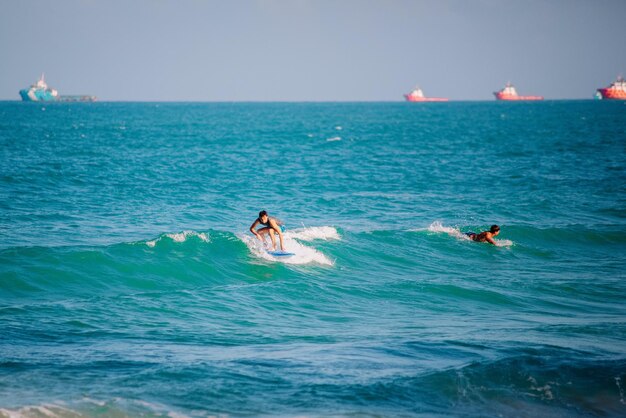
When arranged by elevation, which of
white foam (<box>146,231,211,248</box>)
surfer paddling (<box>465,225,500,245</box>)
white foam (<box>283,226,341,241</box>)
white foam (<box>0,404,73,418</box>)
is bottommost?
white foam (<box>0,404,73,418</box>)

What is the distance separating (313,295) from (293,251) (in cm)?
374

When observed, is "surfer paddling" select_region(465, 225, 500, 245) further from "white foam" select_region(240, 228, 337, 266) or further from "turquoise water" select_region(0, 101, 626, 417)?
"white foam" select_region(240, 228, 337, 266)

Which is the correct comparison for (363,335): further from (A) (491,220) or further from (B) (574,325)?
(A) (491,220)

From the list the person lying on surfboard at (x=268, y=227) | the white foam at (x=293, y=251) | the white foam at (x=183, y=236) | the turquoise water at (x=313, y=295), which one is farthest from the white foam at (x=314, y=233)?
the white foam at (x=183, y=236)

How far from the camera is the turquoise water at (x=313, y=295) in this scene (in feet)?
33.8

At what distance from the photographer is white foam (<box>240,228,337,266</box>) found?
815 inches

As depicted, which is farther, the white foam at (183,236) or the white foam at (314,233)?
the white foam at (314,233)

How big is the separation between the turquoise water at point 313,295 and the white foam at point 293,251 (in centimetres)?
9

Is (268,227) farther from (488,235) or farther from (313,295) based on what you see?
(488,235)

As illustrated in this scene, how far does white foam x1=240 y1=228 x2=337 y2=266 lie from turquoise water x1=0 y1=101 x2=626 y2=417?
0.28ft

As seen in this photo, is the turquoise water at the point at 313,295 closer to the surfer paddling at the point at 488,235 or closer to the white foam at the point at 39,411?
the white foam at the point at 39,411

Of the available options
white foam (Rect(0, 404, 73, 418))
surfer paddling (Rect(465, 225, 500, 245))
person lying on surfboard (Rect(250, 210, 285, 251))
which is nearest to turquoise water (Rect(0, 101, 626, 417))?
white foam (Rect(0, 404, 73, 418))

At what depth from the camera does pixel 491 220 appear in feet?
89.1

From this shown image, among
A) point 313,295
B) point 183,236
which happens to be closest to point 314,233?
point 183,236
